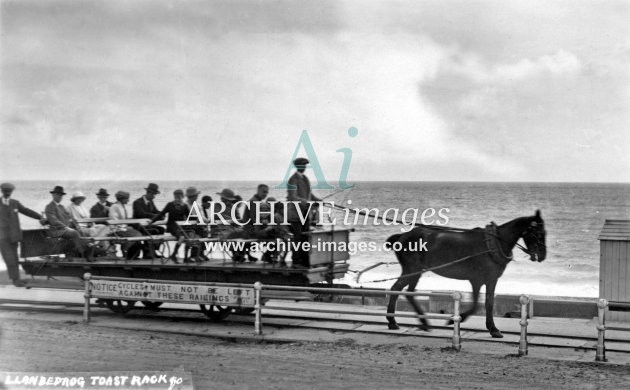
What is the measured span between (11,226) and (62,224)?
831mm

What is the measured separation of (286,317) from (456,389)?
541 cm

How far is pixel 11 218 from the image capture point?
12797 mm

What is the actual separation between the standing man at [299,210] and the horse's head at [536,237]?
11.0ft

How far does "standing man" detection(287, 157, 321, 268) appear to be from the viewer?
38.4ft

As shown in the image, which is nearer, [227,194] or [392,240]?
[392,240]

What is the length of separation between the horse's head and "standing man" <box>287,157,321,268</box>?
3349 mm

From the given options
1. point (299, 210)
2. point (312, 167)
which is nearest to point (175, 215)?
point (299, 210)

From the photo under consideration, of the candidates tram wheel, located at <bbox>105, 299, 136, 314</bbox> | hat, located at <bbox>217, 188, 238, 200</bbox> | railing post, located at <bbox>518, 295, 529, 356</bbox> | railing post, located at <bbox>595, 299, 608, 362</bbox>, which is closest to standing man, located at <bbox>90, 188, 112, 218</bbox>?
tram wheel, located at <bbox>105, 299, 136, 314</bbox>

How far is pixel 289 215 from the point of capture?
11.8m

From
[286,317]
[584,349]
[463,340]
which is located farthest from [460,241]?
[286,317]

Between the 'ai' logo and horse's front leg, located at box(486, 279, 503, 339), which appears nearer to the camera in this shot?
horse's front leg, located at box(486, 279, 503, 339)

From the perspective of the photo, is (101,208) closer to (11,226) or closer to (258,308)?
(11,226)

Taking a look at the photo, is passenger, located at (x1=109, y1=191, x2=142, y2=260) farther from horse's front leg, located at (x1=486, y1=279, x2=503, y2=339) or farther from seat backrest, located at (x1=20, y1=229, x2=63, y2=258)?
horse's front leg, located at (x1=486, y1=279, x2=503, y2=339)

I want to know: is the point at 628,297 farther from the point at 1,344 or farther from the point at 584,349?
the point at 1,344
